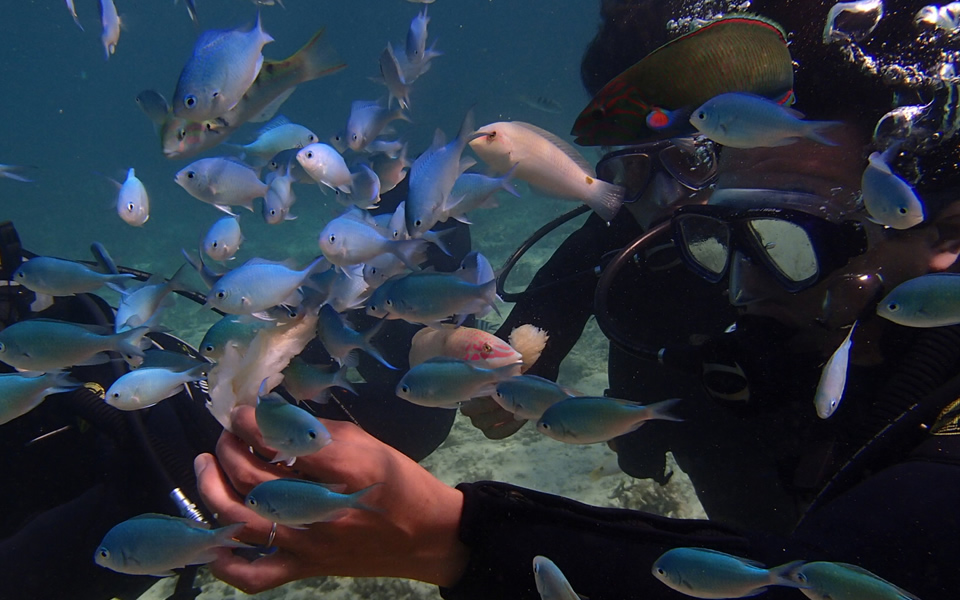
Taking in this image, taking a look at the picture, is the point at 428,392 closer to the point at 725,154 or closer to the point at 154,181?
the point at 725,154

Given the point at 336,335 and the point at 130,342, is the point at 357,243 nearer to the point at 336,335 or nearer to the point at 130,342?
the point at 336,335

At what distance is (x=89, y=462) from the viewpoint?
3.51 m

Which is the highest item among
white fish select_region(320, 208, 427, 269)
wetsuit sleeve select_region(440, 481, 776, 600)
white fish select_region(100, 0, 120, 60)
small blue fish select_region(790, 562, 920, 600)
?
white fish select_region(100, 0, 120, 60)

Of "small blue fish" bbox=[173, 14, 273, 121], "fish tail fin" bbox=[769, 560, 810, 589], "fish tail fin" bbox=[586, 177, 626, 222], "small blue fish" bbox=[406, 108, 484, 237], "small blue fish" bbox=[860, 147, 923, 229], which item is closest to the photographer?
"fish tail fin" bbox=[769, 560, 810, 589]

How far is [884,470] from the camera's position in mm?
1417

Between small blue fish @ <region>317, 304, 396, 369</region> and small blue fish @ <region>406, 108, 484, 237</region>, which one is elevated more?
small blue fish @ <region>406, 108, 484, 237</region>

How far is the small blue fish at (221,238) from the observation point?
11.4 ft

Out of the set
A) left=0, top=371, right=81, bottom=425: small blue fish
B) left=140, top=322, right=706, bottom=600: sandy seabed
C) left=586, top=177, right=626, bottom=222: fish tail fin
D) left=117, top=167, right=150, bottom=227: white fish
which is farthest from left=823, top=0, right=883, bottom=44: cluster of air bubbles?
left=117, top=167, right=150, bottom=227: white fish

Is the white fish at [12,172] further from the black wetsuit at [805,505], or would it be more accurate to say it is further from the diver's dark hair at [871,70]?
the diver's dark hair at [871,70]

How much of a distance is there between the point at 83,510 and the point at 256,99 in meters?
3.32

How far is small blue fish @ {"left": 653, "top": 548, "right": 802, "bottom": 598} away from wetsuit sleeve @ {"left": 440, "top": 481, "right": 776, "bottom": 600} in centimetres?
14

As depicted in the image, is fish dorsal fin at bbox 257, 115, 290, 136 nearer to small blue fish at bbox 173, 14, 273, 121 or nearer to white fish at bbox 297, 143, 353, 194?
white fish at bbox 297, 143, 353, 194

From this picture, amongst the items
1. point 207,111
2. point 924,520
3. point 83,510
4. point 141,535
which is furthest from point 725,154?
point 83,510

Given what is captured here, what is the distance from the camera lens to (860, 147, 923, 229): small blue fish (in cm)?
153
